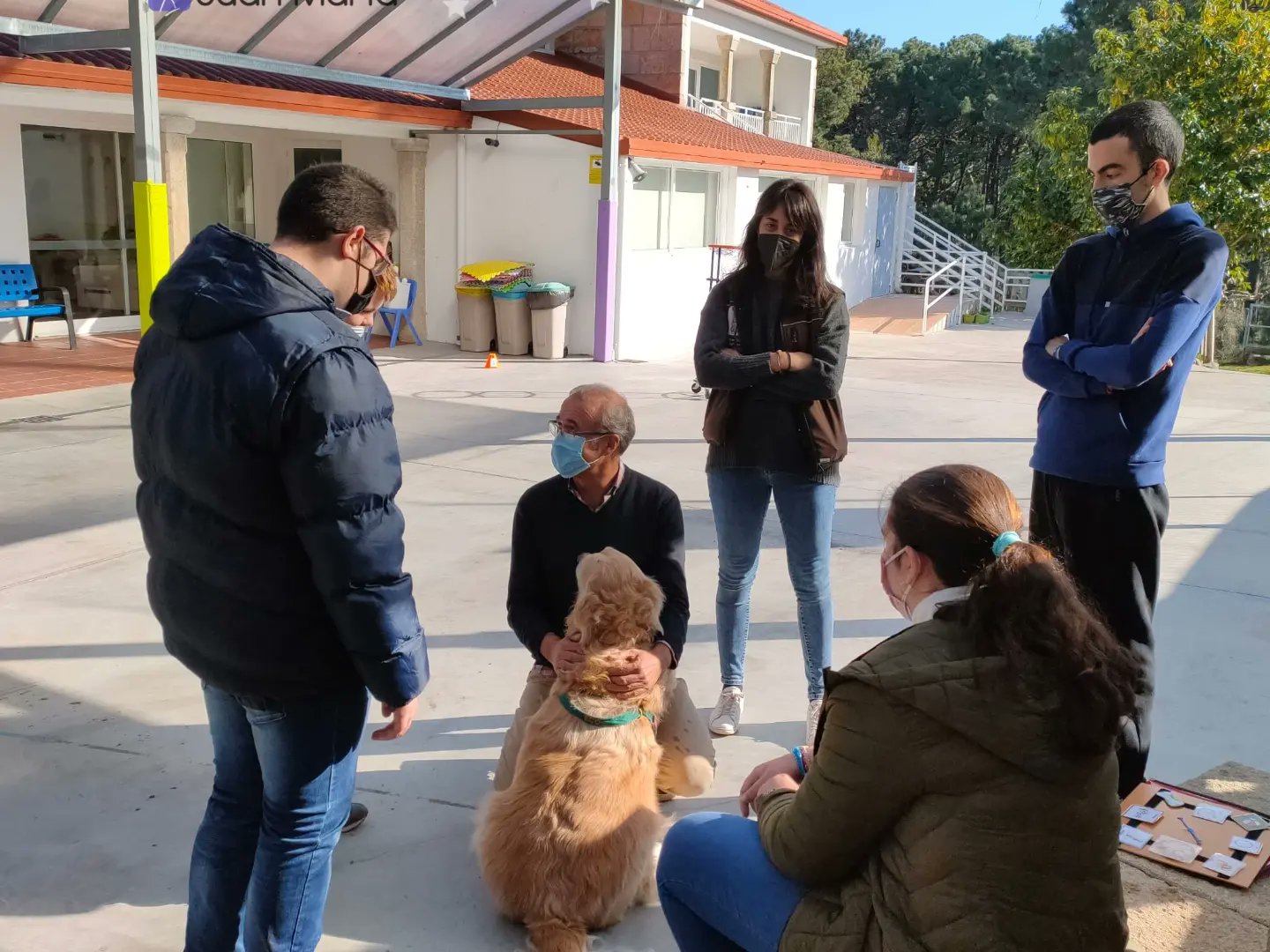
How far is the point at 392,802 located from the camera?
3.51 m

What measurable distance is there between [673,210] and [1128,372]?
14257mm

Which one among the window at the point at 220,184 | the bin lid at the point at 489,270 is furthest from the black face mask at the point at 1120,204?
the window at the point at 220,184

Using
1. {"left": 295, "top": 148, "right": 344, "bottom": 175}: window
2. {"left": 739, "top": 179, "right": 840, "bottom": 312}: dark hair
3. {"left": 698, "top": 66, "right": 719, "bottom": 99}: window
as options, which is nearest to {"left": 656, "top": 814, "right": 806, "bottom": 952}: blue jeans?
{"left": 739, "top": 179, "right": 840, "bottom": 312}: dark hair

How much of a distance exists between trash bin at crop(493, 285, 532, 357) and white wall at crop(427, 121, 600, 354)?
74 cm

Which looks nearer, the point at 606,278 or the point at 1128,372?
the point at 1128,372

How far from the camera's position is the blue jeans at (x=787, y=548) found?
3.94 meters

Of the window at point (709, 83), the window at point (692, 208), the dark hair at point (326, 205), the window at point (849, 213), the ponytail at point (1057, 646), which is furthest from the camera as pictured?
the window at point (709, 83)

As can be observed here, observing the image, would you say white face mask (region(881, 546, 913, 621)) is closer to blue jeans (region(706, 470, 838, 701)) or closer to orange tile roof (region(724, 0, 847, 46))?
blue jeans (region(706, 470, 838, 701))

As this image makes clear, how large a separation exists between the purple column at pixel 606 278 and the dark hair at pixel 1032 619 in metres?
12.5

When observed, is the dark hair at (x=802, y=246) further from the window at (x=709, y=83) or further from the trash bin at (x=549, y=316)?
the window at (x=709, y=83)

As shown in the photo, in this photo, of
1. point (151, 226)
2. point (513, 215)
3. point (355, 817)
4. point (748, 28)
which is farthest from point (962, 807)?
point (748, 28)

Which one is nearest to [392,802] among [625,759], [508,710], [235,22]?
[508,710]

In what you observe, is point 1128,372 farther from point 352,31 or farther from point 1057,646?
point 352,31

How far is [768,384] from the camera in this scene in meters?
3.90
